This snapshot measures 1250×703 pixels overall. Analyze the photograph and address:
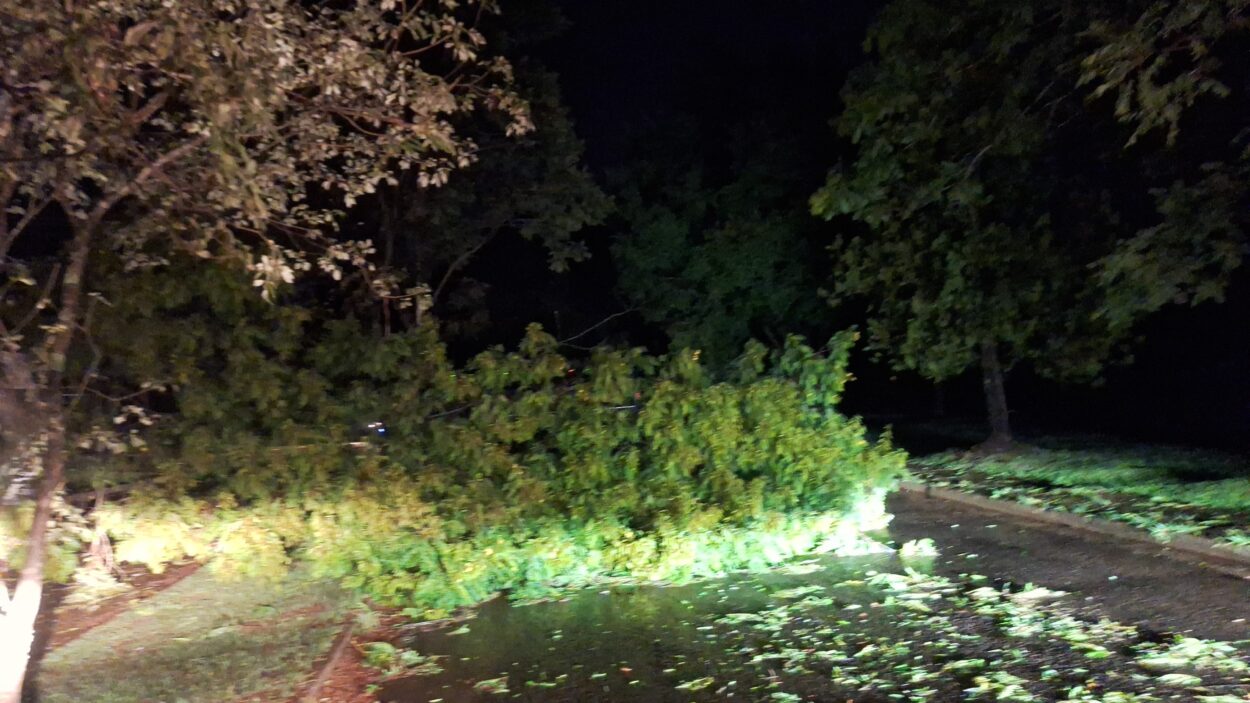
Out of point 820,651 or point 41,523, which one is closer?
point 41,523

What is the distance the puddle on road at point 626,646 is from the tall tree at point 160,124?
9.74ft

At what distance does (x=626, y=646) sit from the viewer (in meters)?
7.92

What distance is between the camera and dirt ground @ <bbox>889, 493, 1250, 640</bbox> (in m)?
7.76

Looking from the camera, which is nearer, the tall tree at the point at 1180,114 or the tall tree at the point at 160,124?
the tall tree at the point at 160,124

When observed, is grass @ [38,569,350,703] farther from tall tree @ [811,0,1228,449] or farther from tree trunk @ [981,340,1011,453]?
tree trunk @ [981,340,1011,453]

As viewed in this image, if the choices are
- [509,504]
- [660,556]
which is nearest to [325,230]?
[509,504]

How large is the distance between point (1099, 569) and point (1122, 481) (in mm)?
4708

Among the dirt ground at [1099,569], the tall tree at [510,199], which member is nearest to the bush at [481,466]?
the dirt ground at [1099,569]

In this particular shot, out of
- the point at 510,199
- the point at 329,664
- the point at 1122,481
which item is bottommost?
the point at 329,664

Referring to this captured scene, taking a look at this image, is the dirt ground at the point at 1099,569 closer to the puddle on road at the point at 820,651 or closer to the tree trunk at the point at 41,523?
the puddle on road at the point at 820,651

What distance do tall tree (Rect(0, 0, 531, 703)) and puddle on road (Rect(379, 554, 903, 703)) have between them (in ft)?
9.74

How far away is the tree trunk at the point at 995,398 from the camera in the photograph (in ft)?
57.1

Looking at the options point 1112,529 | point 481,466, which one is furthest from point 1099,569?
point 481,466

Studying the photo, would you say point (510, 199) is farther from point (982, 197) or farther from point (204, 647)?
point (204, 647)
